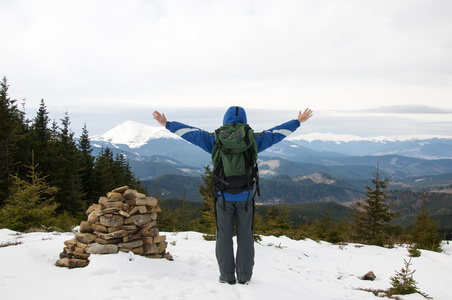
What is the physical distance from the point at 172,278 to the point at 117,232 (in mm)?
1786

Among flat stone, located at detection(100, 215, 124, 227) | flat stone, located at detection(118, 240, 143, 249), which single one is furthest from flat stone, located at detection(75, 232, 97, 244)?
flat stone, located at detection(118, 240, 143, 249)

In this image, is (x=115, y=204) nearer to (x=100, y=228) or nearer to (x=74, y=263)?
(x=100, y=228)

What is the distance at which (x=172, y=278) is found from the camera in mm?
5398

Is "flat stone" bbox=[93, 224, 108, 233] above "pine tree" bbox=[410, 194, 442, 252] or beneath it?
above


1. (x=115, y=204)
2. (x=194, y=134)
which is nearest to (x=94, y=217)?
(x=115, y=204)

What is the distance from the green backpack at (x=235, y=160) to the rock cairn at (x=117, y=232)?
269 cm

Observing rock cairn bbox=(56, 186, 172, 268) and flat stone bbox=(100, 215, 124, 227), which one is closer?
rock cairn bbox=(56, 186, 172, 268)

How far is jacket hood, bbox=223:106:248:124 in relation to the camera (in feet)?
17.5

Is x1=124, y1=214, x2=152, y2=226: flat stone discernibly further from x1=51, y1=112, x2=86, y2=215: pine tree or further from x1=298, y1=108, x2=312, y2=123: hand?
x1=51, y1=112, x2=86, y2=215: pine tree

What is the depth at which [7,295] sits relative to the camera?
4070mm

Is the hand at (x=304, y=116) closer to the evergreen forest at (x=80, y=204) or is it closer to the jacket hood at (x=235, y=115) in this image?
the jacket hood at (x=235, y=115)

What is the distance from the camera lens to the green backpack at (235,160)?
4906mm

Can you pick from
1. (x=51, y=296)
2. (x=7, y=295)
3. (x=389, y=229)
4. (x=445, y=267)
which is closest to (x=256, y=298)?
(x=51, y=296)

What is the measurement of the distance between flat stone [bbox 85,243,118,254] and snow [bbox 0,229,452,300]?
20 cm
